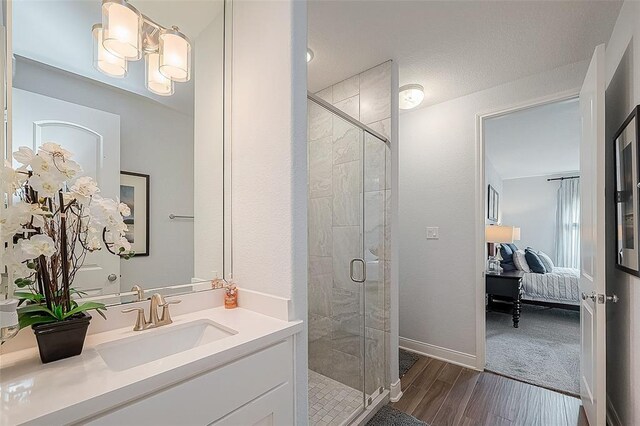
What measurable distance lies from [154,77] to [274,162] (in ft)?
2.18

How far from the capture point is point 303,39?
1.20 meters

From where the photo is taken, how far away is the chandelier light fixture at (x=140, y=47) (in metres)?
1.10

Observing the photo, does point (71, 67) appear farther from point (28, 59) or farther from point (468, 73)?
point (468, 73)

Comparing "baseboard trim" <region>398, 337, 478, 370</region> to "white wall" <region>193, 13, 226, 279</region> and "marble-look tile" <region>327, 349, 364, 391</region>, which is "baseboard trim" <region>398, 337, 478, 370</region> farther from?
"white wall" <region>193, 13, 226, 279</region>

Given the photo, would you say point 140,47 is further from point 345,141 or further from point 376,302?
point 376,302

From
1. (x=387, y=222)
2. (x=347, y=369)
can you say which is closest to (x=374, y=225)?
(x=387, y=222)

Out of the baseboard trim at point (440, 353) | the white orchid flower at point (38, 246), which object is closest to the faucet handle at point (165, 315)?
the white orchid flower at point (38, 246)

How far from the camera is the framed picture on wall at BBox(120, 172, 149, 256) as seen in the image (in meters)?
1.18

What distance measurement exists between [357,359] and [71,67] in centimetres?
226

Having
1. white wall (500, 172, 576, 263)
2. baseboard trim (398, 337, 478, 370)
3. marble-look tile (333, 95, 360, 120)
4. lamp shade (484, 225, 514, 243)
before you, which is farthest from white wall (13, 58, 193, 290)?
white wall (500, 172, 576, 263)

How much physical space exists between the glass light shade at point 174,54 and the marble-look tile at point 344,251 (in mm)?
1383

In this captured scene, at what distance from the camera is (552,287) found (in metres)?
4.02

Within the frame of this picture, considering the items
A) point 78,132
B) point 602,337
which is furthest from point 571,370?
point 78,132

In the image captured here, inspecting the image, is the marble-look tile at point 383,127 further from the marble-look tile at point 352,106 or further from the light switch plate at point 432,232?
the light switch plate at point 432,232
